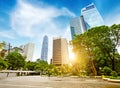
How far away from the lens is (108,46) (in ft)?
134

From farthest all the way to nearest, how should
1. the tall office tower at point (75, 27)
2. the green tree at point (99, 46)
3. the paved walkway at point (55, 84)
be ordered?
the tall office tower at point (75, 27) < the green tree at point (99, 46) < the paved walkway at point (55, 84)

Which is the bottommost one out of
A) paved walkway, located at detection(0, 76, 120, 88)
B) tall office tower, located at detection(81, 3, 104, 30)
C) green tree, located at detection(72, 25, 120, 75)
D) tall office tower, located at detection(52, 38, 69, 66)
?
paved walkway, located at detection(0, 76, 120, 88)

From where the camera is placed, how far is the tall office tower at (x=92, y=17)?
468 ft

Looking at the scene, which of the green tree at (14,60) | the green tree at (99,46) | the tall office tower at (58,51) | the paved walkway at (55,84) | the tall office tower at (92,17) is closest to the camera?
the paved walkway at (55,84)

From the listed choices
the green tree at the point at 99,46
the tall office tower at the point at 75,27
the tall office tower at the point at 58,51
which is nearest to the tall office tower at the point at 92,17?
the tall office tower at the point at 75,27

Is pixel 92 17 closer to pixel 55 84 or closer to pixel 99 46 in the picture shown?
pixel 99 46

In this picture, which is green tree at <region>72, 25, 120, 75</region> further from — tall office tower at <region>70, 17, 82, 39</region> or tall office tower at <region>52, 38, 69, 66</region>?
tall office tower at <region>70, 17, 82, 39</region>

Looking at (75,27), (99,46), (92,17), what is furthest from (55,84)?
(75,27)

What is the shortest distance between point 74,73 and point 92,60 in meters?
17.2

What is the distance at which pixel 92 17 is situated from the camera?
148 meters

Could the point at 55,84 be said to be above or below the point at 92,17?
below

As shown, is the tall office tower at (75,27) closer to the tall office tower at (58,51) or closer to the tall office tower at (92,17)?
the tall office tower at (58,51)

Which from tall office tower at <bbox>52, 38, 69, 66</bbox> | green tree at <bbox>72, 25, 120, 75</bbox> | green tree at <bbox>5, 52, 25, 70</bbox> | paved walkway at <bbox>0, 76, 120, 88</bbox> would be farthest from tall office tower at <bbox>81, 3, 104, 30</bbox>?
paved walkway at <bbox>0, 76, 120, 88</bbox>

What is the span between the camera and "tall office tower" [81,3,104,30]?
468ft
